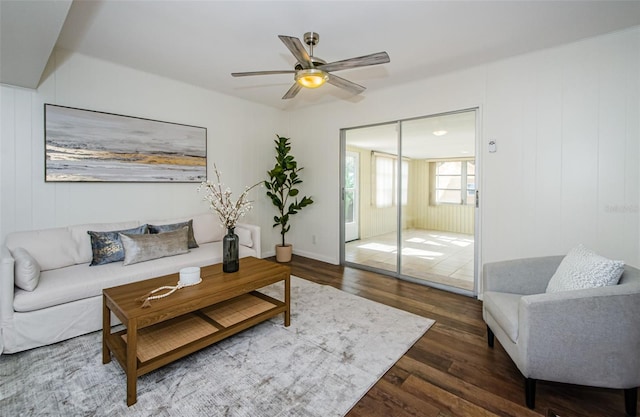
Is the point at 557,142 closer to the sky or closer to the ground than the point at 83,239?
closer to the sky

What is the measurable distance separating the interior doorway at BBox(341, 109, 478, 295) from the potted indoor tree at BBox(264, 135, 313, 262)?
873 mm

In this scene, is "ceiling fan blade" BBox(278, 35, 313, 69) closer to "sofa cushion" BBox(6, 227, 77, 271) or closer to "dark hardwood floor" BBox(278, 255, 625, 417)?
"dark hardwood floor" BBox(278, 255, 625, 417)

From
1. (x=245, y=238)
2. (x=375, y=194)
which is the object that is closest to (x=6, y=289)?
(x=245, y=238)

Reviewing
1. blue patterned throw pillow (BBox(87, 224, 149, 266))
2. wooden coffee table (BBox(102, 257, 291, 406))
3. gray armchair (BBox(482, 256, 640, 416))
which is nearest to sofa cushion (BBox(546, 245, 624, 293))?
gray armchair (BBox(482, 256, 640, 416))

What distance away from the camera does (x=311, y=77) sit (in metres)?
2.35

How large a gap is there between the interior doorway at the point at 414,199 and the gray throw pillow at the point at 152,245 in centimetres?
245

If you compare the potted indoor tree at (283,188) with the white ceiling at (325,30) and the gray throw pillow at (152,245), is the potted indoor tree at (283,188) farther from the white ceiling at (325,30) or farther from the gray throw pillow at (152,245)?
the gray throw pillow at (152,245)

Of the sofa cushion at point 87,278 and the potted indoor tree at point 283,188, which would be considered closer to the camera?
the sofa cushion at point 87,278

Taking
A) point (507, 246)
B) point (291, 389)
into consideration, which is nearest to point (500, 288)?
point (507, 246)

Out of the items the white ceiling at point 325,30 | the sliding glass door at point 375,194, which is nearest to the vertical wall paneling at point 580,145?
the white ceiling at point 325,30

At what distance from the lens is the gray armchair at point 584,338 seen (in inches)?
59.7

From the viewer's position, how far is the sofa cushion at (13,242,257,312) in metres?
2.17

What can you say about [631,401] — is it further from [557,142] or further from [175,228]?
[175,228]

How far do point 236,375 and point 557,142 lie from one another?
3.49 metres
